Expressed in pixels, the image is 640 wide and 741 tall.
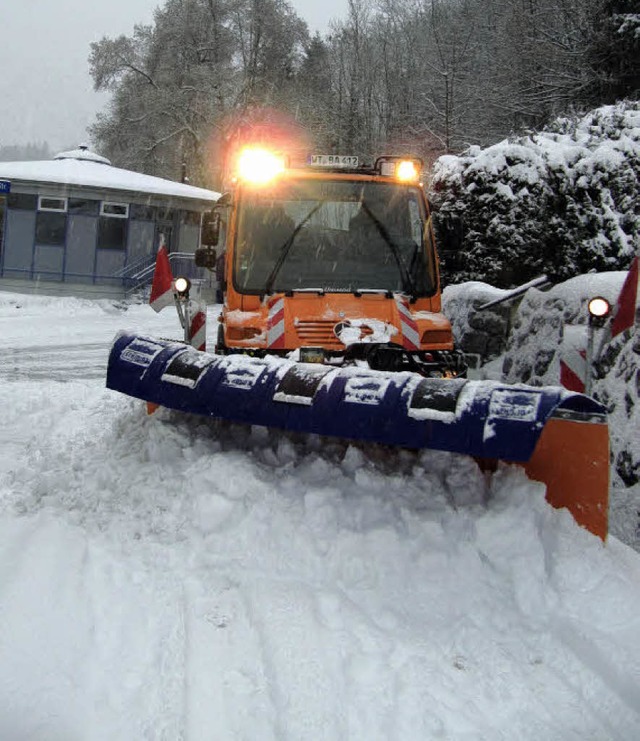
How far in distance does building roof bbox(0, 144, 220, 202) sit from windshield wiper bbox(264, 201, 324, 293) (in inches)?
703

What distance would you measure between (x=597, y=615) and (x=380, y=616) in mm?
921

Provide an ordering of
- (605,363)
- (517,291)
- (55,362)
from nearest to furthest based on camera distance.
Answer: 1. (605,363)
2. (517,291)
3. (55,362)

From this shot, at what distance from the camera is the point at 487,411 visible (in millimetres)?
3545

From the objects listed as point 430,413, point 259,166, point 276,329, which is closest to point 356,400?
point 430,413

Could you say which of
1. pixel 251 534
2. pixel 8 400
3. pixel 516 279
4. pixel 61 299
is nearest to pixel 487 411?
pixel 251 534

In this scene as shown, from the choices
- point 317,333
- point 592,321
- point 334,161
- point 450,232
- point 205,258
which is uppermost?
point 334,161

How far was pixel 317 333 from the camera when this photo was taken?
209 inches

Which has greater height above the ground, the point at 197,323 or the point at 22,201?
the point at 22,201

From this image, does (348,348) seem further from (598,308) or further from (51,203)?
(51,203)

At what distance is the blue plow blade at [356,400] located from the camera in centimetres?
350

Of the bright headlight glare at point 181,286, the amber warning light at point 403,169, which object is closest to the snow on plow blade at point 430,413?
the bright headlight glare at point 181,286

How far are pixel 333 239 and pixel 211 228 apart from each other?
1152mm

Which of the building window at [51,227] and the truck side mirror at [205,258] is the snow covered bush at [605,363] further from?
the building window at [51,227]

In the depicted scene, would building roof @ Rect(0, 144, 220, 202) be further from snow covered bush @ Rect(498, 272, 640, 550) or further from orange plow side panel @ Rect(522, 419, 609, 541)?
orange plow side panel @ Rect(522, 419, 609, 541)
